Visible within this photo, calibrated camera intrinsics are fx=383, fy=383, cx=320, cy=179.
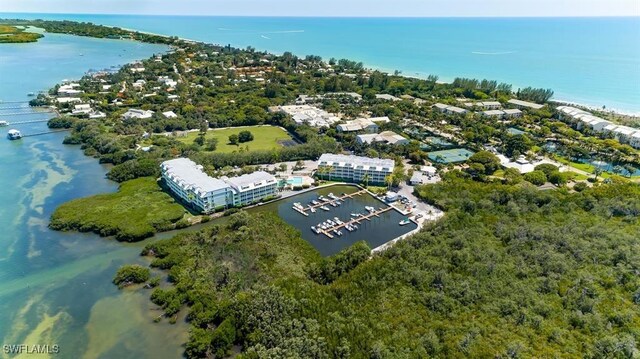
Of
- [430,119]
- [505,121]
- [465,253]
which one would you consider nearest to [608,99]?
[505,121]

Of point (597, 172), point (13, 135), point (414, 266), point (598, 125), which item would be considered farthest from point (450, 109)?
point (13, 135)

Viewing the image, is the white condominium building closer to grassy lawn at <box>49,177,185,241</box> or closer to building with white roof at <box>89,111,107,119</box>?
grassy lawn at <box>49,177,185,241</box>

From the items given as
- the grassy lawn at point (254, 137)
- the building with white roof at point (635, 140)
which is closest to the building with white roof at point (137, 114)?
the grassy lawn at point (254, 137)

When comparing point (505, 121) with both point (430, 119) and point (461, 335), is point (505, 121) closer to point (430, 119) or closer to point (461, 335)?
point (430, 119)

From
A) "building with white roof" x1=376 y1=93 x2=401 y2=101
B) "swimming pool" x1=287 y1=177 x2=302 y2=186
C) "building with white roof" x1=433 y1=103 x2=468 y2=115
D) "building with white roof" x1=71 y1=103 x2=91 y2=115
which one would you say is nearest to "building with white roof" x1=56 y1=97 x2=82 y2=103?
"building with white roof" x1=71 y1=103 x2=91 y2=115

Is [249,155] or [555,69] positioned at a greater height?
[555,69]

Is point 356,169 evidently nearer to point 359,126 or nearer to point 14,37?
point 359,126
